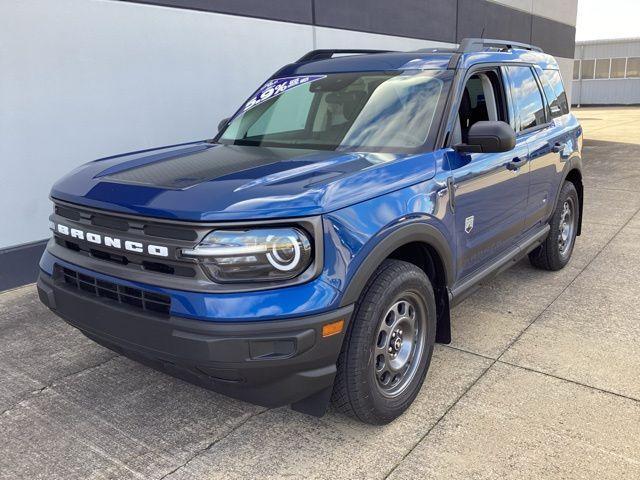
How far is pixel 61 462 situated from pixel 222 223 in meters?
1.49

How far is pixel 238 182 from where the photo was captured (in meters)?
2.59

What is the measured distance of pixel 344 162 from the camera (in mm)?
2943

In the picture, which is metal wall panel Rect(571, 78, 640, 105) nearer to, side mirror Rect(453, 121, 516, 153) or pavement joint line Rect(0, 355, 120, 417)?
side mirror Rect(453, 121, 516, 153)

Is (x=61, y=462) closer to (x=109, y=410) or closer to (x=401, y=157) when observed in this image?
(x=109, y=410)

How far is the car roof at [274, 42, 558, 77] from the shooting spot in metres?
3.68

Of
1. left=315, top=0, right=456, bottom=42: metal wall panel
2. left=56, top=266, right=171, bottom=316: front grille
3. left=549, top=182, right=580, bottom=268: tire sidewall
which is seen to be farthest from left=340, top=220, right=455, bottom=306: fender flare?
left=315, top=0, right=456, bottom=42: metal wall panel

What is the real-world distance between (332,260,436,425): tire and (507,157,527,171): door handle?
→ 1.38m

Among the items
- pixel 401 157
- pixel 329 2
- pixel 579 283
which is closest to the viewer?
pixel 401 157

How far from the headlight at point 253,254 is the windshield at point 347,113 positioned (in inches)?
43.4

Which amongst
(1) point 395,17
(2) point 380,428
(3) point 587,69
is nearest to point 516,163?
(2) point 380,428

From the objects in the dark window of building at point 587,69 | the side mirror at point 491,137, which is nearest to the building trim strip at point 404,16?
the side mirror at point 491,137

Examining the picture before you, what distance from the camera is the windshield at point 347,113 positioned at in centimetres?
338

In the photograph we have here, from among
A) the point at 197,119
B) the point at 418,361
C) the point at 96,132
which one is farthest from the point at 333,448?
the point at 197,119

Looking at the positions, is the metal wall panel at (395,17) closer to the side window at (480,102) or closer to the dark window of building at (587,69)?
the side window at (480,102)
